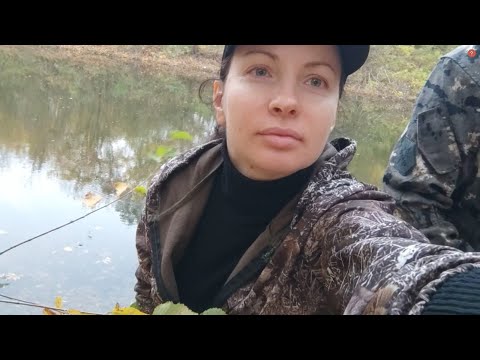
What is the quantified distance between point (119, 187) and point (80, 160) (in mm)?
1419

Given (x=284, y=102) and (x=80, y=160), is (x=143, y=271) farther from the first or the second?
(x=80, y=160)

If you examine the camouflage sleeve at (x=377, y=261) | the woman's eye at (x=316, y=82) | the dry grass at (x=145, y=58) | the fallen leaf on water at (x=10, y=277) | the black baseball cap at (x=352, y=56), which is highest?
the black baseball cap at (x=352, y=56)

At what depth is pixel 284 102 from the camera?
1.21m

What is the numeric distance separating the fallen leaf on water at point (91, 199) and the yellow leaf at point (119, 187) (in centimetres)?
21

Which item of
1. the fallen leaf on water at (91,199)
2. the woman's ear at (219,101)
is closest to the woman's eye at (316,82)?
the woman's ear at (219,101)

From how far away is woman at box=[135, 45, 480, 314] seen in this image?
3.49 feet

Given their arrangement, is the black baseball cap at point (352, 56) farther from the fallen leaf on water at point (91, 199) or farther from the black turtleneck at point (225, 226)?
the fallen leaf on water at point (91, 199)

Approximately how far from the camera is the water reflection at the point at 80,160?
4062 mm

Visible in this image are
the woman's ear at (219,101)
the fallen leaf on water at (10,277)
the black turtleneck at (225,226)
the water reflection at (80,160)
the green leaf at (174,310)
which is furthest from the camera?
the water reflection at (80,160)

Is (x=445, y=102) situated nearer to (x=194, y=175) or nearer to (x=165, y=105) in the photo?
(x=194, y=175)

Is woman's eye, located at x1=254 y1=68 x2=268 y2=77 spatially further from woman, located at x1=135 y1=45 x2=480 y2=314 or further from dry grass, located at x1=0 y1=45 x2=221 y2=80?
dry grass, located at x1=0 y1=45 x2=221 y2=80

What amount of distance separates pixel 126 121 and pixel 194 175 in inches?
305

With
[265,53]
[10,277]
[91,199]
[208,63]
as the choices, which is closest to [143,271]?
[265,53]
